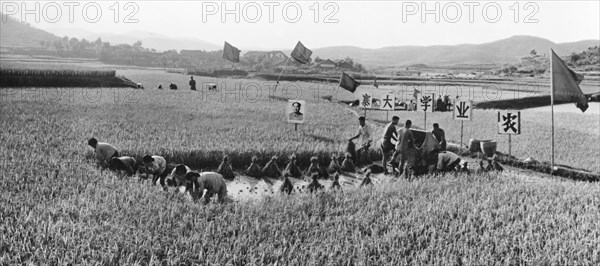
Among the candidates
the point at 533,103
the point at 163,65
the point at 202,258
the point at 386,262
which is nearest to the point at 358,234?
the point at 386,262

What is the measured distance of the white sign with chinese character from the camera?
18875 millimetres

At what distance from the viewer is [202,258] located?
20.0ft

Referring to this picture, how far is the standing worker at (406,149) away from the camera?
11.8 meters

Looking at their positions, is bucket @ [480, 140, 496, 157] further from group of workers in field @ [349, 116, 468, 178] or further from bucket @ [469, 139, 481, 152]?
group of workers in field @ [349, 116, 468, 178]

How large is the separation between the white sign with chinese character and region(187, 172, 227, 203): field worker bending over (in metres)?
11.6

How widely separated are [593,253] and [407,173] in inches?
209

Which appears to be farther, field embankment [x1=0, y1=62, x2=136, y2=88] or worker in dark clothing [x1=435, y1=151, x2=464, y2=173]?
field embankment [x1=0, y1=62, x2=136, y2=88]

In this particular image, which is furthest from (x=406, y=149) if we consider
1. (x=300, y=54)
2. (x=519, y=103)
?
(x=519, y=103)

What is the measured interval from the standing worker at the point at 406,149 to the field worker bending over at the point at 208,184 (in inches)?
183

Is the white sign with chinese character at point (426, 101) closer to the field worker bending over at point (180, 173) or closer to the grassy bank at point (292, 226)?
the grassy bank at point (292, 226)

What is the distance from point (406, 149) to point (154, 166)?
5.79 m

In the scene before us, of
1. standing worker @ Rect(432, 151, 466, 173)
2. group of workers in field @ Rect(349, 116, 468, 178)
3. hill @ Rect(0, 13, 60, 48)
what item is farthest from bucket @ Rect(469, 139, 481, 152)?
hill @ Rect(0, 13, 60, 48)

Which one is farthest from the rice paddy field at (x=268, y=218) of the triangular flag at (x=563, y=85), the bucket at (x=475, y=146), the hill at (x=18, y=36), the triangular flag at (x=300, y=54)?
the hill at (x=18, y=36)

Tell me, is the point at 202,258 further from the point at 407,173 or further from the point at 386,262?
the point at 407,173
